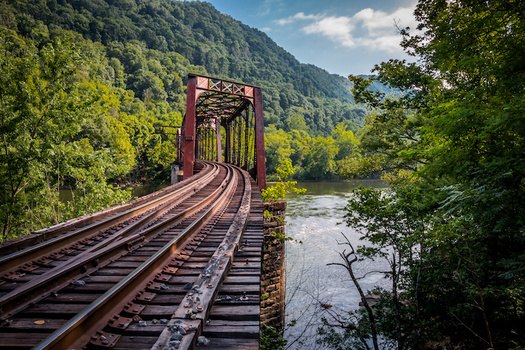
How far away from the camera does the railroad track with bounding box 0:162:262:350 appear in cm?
188

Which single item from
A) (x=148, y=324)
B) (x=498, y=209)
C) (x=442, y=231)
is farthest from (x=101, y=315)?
(x=442, y=231)

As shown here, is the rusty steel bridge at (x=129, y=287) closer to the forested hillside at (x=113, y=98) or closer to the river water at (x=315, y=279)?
the river water at (x=315, y=279)

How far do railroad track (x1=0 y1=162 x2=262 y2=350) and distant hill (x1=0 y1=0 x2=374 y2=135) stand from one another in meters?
79.1

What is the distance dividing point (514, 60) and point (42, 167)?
12.8m

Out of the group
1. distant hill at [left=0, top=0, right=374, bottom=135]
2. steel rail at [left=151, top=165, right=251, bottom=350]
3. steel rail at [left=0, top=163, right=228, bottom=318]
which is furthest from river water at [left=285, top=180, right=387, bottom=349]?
distant hill at [left=0, top=0, right=374, bottom=135]

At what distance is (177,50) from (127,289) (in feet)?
480

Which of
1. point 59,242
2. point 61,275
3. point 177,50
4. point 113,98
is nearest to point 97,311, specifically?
point 61,275

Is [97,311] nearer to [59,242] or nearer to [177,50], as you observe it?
[59,242]

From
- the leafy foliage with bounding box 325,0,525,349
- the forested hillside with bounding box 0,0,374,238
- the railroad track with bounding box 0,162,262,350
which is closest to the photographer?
the railroad track with bounding box 0,162,262,350

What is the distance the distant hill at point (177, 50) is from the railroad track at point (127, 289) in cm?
7909

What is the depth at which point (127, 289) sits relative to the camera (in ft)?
8.10

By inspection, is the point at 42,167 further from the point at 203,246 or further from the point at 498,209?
the point at 498,209

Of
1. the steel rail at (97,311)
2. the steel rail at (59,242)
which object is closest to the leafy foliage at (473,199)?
the steel rail at (97,311)

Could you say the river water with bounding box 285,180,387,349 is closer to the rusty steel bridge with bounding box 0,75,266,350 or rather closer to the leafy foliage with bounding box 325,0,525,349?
the leafy foliage with bounding box 325,0,525,349
